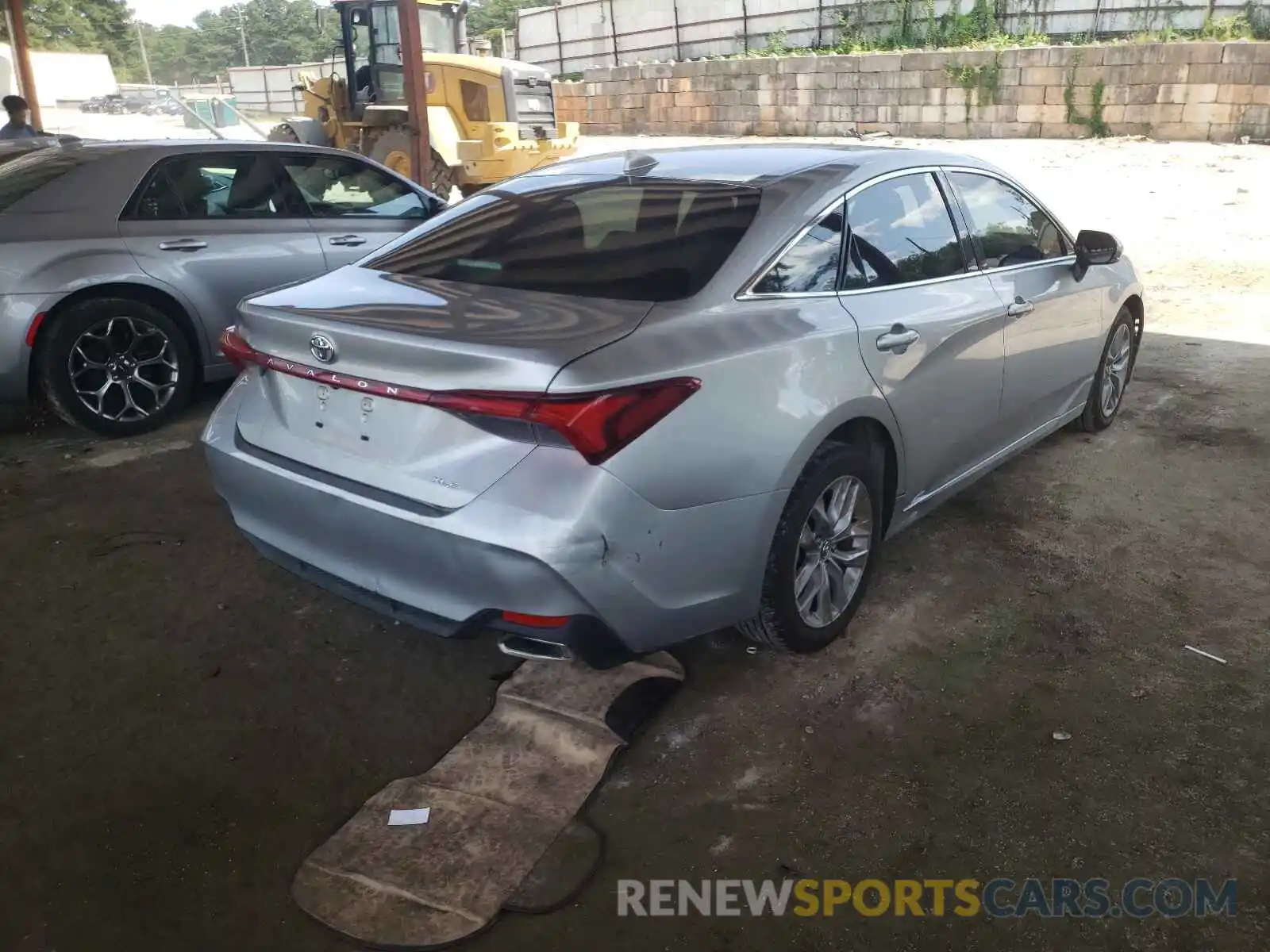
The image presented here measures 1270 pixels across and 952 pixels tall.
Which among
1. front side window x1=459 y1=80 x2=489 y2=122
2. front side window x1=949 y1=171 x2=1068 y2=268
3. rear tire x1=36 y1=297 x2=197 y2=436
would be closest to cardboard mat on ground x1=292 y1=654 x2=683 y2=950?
front side window x1=949 y1=171 x2=1068 y2=268

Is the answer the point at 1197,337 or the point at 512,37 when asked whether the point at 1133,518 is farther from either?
the point at 512,37

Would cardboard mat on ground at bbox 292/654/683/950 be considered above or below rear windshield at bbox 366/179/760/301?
below

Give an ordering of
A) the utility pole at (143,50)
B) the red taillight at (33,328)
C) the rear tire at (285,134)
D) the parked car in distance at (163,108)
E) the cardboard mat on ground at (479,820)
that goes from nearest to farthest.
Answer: the cardboard mat on ground at (479,820), the red taillight at (33,328), the rear tire at (285,134), the parked car in distance at (163,108), the utility pole at (143,50)

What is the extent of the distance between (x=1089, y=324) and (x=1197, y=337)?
3288 millimetres

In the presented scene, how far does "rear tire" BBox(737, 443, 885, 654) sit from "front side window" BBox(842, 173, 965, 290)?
60 cm

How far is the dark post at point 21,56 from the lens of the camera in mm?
13578

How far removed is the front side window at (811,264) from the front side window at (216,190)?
4.00 m

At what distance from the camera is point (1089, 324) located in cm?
480

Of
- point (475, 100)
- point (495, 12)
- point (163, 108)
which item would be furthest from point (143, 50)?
point (475, 100)

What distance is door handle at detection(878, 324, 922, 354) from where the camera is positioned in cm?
327

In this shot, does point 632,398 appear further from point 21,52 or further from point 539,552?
point 21,52

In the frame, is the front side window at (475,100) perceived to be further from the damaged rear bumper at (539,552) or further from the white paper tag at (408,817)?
the white paper tag at (408,817)

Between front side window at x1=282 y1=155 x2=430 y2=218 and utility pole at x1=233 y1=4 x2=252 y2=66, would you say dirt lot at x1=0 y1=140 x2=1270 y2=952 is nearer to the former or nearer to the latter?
front side window at x1=282 y1=155 x2=430 y2=218

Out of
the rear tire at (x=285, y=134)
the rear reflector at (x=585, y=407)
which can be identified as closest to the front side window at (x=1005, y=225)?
the rear reflector at (x=585, y=407)
